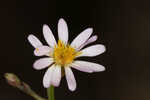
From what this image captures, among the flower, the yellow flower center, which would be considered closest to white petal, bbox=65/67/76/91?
the flower

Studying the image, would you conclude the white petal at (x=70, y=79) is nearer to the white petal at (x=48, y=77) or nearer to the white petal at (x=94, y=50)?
the white petal at (x=48, y=77)

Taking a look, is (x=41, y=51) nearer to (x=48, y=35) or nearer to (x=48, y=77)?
(x=48, y=77)

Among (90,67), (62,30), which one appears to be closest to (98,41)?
(62,30)

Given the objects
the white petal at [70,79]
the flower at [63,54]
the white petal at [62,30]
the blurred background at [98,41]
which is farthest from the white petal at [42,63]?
the blurred background at [98,41]

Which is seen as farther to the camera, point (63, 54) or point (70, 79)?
point (63, 54)

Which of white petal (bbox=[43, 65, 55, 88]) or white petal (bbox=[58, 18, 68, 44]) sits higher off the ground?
white petal (bbox=[58, 18, 68, 44])

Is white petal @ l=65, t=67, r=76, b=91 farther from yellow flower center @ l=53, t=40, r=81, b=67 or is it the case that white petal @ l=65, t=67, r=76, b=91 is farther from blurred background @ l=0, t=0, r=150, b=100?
blurred background @ l=0, t=0, r=150, b=100

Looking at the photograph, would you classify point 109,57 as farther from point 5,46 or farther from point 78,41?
point 78,41
